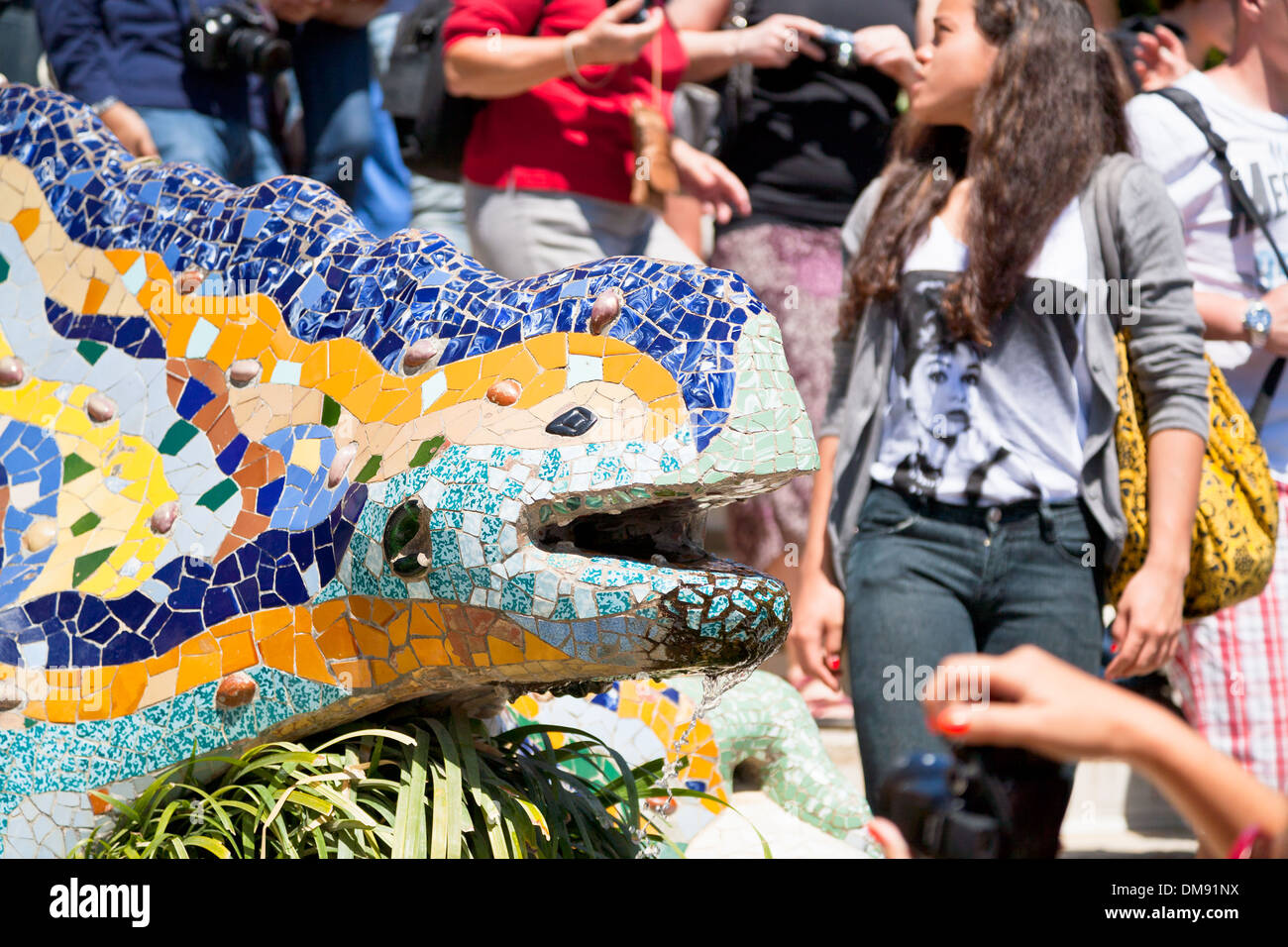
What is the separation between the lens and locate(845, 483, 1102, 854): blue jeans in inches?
138

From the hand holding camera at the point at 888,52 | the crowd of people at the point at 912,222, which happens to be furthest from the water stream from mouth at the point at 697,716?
the hand holding camera at the point at 888,52

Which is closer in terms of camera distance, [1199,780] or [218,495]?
[1199,780]

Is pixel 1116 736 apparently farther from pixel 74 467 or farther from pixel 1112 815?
pixel 1112 815

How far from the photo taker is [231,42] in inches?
190

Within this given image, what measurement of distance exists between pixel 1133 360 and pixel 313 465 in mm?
2108

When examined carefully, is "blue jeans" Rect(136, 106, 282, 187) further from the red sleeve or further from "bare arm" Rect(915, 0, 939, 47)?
"bare arm" Rect(915, 0, 939, 47)

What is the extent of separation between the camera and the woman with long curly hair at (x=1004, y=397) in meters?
3.54

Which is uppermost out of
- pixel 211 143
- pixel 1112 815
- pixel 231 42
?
pixel 231 42

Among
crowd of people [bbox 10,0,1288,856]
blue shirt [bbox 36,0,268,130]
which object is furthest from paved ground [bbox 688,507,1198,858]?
blue shirt [bbox 36,0,268,130]

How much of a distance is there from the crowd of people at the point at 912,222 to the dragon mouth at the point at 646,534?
702 millimetres

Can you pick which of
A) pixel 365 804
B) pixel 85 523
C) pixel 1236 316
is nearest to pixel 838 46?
pixel 1236 316

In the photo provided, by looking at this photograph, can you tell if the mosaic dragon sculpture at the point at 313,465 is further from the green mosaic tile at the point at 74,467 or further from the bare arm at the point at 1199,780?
the bare arm at the point at 1199,780

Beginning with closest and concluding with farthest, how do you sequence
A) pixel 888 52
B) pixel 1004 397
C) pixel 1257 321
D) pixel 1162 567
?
pixel 1162 567, pixel 1004 397, pixel 1257 321, pixel 888 52

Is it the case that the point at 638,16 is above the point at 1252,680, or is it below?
above
